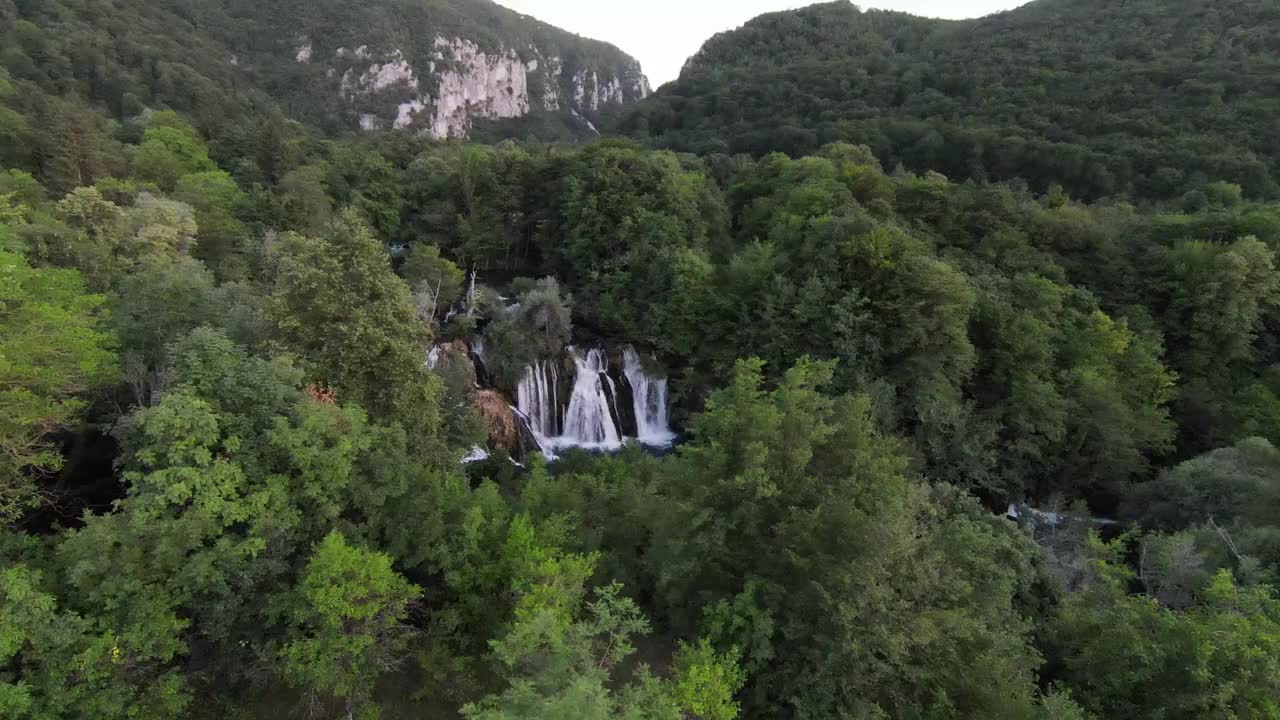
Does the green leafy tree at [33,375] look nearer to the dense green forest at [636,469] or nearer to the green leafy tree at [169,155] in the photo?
the dense green forest at [636,469]

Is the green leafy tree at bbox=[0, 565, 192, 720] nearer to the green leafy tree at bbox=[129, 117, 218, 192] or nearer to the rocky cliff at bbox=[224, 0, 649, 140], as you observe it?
the green leafy tree at bbox=[129, 117, 218, 192]

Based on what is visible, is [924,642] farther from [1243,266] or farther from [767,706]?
[1243,266]

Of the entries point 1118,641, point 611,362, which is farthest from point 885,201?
point 1118,641

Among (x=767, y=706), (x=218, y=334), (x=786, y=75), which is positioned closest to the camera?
(x=767, y=706)

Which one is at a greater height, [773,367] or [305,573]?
[305,573]

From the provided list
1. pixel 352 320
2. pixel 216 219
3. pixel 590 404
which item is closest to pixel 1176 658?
pixel 352 320

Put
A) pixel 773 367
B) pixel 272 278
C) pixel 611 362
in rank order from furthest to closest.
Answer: pixel 611 362, pixel 773 367, pixel 272 278

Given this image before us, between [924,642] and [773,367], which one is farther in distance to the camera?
[773,367]

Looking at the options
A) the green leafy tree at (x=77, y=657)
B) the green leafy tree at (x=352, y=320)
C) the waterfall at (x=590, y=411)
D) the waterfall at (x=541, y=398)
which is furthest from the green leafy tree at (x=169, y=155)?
the green leafy tree at (x=77, y=657)
